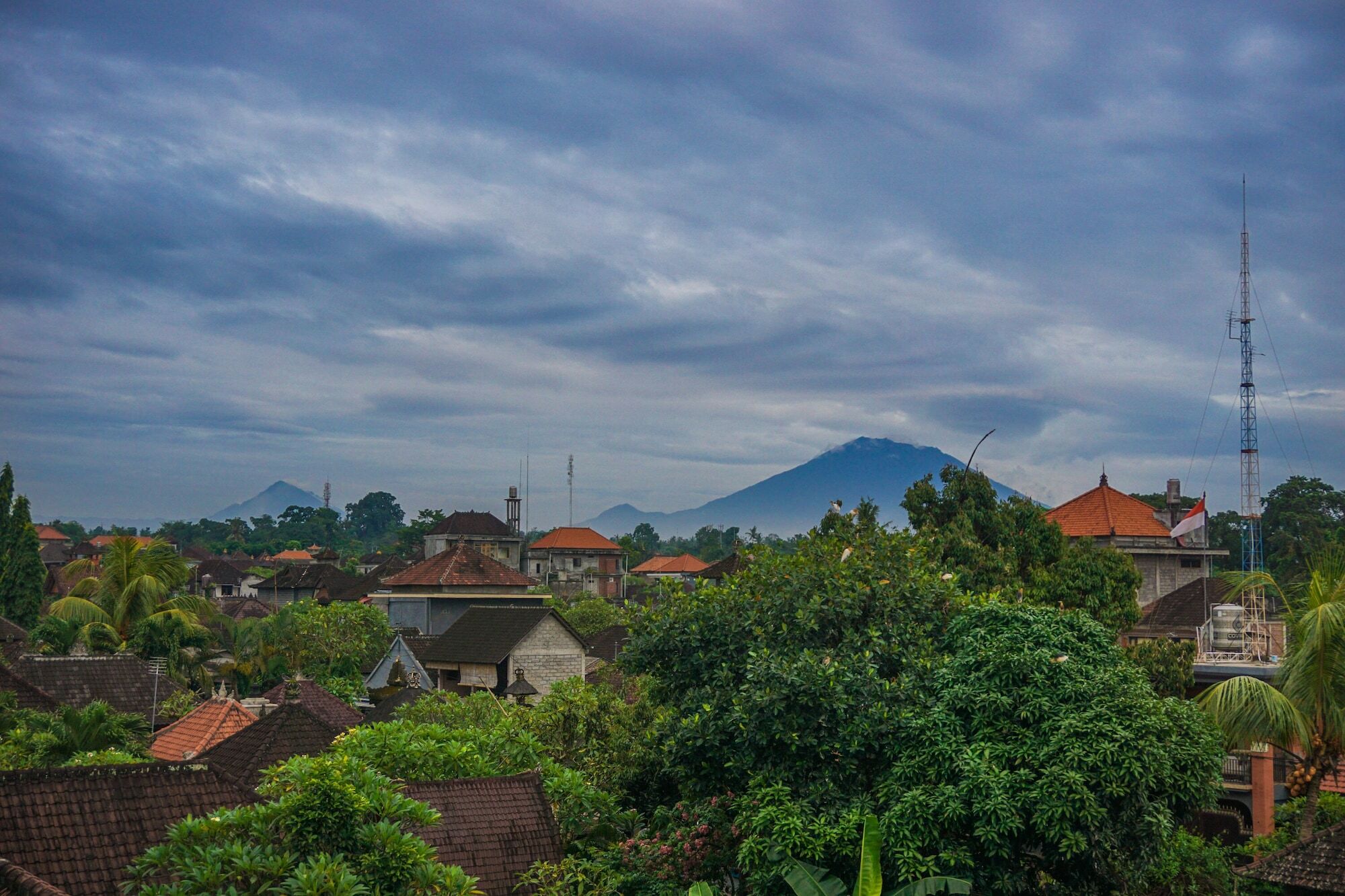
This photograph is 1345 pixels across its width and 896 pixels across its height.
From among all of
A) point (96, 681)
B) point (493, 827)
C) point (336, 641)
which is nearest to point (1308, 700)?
point (493, 827)

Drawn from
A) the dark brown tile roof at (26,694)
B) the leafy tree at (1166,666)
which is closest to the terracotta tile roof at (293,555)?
the dark brown tile roof at (26,694)

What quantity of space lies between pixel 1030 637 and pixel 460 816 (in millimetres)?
8774

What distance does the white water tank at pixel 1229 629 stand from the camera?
86.9ft

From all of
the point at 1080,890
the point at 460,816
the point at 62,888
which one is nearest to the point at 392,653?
the point at 460,816

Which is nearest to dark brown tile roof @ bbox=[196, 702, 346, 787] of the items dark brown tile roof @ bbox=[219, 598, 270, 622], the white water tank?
the white water tank

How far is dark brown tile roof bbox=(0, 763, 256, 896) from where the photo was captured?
13.4m

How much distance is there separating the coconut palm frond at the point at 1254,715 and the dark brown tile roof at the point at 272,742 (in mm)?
16560

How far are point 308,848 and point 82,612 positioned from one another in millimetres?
38458

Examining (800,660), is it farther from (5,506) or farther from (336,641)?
(5,506)

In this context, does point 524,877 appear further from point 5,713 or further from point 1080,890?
point 5,713

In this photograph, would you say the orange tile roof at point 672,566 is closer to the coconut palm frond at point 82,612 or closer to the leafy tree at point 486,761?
the coconut palm frond at point 82,612

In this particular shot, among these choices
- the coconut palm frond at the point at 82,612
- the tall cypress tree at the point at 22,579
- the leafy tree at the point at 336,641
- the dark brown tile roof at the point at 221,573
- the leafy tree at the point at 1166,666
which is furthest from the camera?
the dark brown tile roof at the point at 221,573

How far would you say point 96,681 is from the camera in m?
32.5

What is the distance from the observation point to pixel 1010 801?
13.0 m
